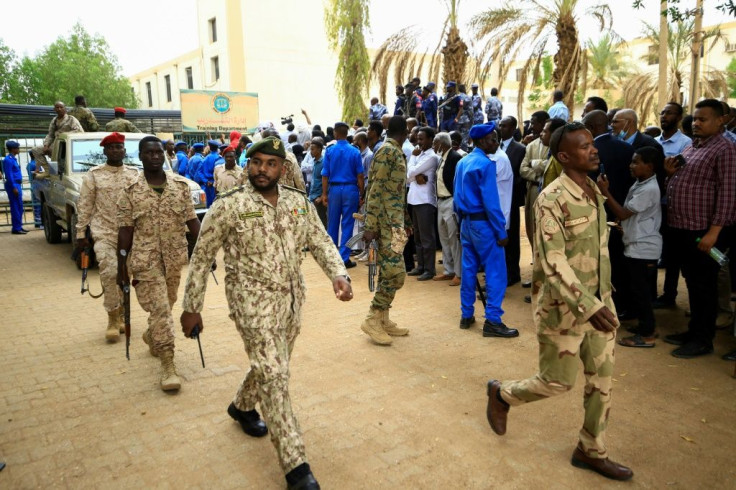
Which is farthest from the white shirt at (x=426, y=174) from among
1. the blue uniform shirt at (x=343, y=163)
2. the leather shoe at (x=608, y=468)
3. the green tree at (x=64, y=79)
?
the green tree at (x=64, y=79)

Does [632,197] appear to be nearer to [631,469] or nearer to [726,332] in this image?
[726,332]

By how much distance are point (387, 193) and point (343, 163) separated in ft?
10.8

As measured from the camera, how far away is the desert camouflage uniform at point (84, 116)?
11.5m

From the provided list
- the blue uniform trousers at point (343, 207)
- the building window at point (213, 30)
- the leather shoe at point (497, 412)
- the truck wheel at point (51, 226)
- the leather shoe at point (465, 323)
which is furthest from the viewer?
the building window at point (213, 30)

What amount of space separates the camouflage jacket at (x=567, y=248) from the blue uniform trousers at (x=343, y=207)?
580 centimetres

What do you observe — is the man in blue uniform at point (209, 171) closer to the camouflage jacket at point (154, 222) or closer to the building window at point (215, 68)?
the camouflage jacket at point (154, 222)

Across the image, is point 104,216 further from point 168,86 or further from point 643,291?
point 168,86

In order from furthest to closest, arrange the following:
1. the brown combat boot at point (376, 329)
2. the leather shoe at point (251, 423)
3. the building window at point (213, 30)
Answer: the building window at point (213, 30)
the brown combat boot at point (376, 329)
the leather shoe at point (251, 423)

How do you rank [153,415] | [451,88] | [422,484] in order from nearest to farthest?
[422,484] → [153,415] → [451,88]

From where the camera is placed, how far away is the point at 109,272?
5.74m

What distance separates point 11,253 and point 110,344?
24.0 ft

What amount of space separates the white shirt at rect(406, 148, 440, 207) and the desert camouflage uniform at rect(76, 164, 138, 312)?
12.6 feet

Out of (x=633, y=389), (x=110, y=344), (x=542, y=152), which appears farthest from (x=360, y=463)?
(x=542, y=152)

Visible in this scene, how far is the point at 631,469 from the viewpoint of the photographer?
10.4 feet
